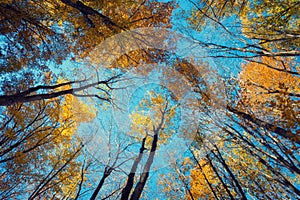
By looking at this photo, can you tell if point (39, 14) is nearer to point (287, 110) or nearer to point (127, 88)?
point (127, 88)

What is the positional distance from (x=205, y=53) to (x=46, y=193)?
7.32m

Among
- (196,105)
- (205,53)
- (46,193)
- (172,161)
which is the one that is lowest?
(46,193)

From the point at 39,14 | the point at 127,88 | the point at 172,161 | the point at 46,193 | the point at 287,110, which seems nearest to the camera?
the point at 287,110

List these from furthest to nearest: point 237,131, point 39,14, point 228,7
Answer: point 228,7
point 237,131
point 39,14

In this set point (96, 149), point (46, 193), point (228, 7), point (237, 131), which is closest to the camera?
point (237, 131)

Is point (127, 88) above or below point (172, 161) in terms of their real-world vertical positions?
above

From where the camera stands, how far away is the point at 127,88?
297 inches

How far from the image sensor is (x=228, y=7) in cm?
539

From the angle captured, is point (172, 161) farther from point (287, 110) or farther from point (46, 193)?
point (287, 110)

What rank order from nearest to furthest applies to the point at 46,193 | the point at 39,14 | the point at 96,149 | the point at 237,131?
the point at 39,14 → the point at 237,131 → the point at 46,193 → the point at 96,149

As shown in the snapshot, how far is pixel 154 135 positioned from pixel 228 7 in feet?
19.4

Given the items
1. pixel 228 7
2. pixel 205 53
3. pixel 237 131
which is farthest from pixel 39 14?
pixel 237 131

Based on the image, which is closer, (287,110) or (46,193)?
(287,110)

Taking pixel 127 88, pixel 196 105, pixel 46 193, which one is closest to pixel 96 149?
pixel 46 193
